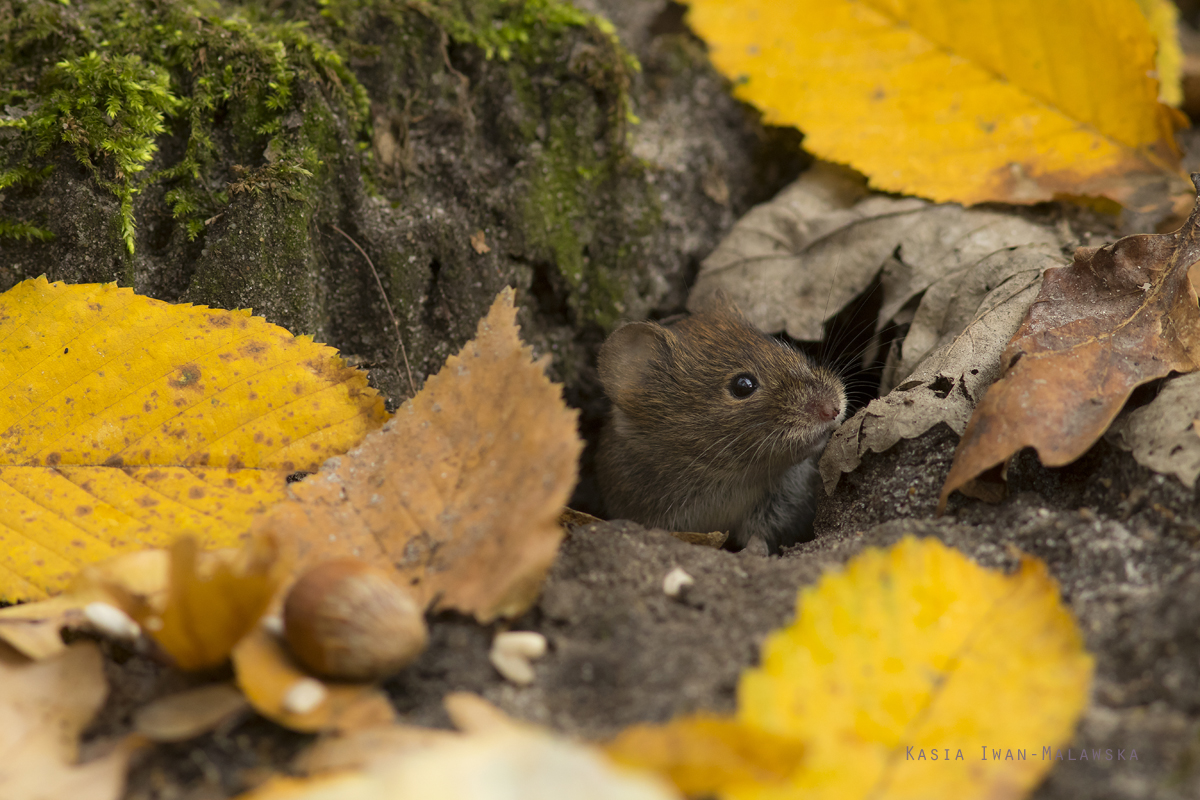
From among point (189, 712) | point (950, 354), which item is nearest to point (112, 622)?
point (189, 712)

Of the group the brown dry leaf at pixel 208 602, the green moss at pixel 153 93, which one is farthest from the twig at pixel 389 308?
the brown dry leaf at pixel 208 602

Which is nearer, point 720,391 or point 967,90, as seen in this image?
point 967,90

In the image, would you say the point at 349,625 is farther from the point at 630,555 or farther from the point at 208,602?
the point at 630,555

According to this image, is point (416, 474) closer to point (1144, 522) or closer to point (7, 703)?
point (7, 703)

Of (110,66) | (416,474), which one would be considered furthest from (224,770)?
(110,66)

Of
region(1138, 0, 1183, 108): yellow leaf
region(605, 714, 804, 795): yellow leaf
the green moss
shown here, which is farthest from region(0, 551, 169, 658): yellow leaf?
region(1138, 0, 1183, 108): yellow leaf

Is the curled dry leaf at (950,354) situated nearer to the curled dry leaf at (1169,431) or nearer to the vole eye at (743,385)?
the curled dry leaf at (1169,431)
